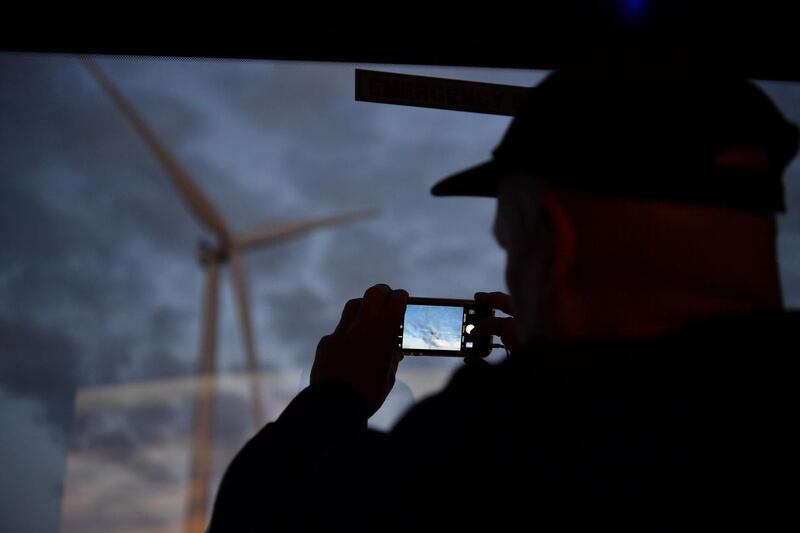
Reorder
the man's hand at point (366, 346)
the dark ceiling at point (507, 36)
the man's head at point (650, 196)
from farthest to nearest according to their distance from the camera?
the dark ceiling at point (507, 36) → the man's hand at point (366, 346) → the man's head at point (650, 196)

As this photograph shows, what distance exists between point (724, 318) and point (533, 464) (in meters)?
0.29

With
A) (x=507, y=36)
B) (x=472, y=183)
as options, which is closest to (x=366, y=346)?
(x=472, y=183)

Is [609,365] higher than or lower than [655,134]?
lower

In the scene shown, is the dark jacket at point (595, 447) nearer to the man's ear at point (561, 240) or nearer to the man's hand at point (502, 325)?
the man's ear at point (561, 240)

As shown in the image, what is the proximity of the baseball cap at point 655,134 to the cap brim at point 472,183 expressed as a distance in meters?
0.07

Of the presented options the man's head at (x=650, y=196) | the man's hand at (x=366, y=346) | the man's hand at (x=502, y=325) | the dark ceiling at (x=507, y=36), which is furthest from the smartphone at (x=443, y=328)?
the dark ceiling at (x=507, y=36)

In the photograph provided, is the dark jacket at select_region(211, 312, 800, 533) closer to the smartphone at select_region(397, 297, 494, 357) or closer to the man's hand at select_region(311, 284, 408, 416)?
the man's hand at select_region(311, 284, 408, 416)

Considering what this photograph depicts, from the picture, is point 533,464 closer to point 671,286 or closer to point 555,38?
point 671,286

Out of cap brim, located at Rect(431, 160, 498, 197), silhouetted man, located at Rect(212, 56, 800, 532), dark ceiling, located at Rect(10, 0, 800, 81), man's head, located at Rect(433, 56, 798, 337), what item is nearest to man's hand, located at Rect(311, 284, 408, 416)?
silhouetted man, located at Rect(212, 56, 800, 532)

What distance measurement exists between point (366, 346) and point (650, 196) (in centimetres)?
60

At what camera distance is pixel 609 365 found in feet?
2.57

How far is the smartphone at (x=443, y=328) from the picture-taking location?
188cm

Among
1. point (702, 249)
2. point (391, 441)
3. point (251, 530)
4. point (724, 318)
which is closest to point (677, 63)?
point (702, 249)

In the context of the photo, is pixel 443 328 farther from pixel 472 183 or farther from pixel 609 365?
pixel 609 365
